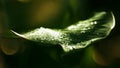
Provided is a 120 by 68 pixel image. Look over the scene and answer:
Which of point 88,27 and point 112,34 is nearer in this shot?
point 88,27

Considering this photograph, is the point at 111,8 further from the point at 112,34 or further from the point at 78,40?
the point at 78,40

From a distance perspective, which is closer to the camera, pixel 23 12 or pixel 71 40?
pixel 71 40

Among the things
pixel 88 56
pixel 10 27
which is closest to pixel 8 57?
pixel 10 27

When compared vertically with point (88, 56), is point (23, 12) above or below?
above

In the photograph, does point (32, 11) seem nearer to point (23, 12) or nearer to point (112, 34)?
point (23, 12)

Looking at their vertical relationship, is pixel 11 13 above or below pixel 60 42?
above

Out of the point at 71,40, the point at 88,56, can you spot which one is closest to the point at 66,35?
the point at 71,40
